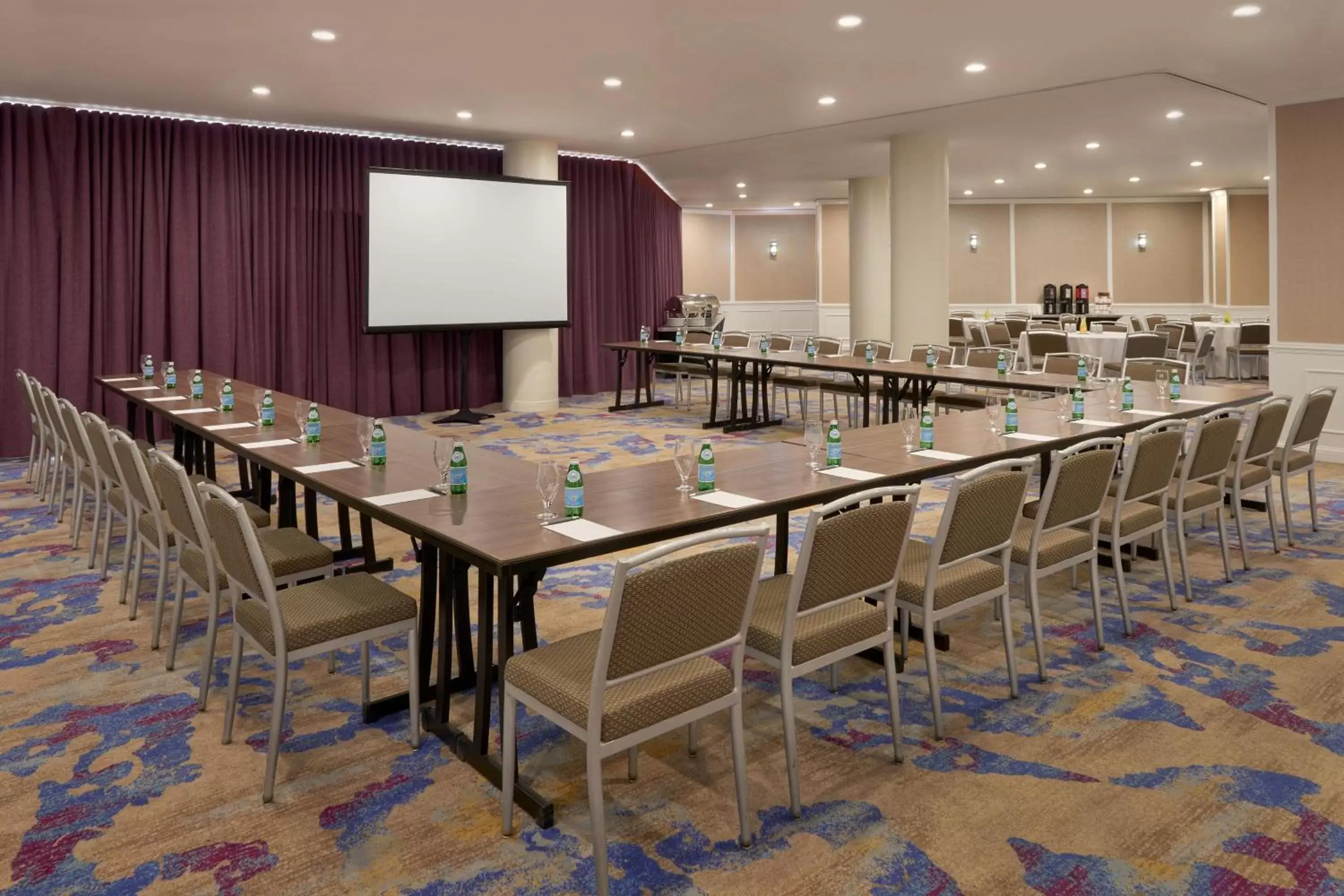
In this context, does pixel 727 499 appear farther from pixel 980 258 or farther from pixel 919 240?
pixel 980 258

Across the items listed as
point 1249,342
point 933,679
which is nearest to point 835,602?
point 933,679

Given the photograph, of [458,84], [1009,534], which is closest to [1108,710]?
[1009,534]

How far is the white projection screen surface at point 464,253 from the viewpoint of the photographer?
32.3ft

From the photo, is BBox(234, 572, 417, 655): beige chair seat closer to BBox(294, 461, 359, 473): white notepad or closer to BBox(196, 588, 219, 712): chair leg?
BBox(196, 588, 219, 712): chair leg

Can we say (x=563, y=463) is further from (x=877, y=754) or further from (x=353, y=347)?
(x=877, y=754)

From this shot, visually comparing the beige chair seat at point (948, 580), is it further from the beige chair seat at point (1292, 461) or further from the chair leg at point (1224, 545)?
the beige chair seat at point (1292, 461)

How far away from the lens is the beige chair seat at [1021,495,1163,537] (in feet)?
13.5

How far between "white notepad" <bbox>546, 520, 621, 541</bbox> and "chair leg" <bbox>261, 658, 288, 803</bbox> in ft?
2.73

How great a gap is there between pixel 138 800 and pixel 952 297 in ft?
54.6

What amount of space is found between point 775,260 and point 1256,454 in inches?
570

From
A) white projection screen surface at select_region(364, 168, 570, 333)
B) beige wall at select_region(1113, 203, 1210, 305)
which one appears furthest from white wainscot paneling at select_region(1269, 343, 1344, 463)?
beige wall at select_region(1113, 203, 1210, 305)

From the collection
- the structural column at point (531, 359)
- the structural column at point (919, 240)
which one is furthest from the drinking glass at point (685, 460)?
the structural column at point (531, 359)

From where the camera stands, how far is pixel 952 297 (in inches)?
700

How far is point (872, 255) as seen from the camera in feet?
45.6
